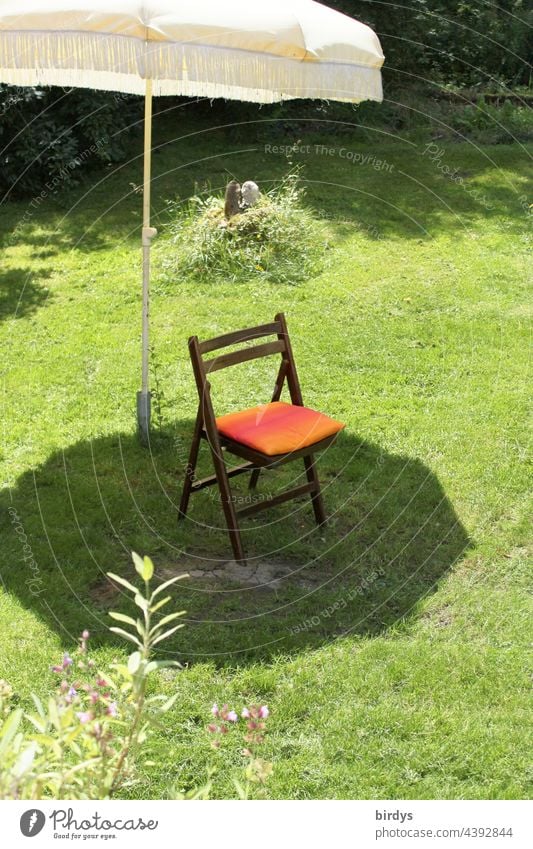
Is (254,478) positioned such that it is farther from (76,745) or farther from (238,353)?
(76,745)

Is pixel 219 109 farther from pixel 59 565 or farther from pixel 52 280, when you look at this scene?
pixel 59 565

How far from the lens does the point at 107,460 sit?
19.5 feet

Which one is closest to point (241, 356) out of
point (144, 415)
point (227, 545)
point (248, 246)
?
point (227, 545)

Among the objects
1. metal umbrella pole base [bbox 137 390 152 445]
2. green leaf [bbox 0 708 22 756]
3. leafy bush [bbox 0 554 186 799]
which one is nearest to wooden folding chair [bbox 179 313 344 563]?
metal umbrella pole base [bbox 137 390 152 445]

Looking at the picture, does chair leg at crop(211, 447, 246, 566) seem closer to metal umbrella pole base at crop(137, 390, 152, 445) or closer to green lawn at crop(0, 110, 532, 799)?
green lawn at crop(0, 110, 532, 799)

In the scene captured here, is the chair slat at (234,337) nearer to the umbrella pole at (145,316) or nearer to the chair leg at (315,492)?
the chair leg at (315,492)

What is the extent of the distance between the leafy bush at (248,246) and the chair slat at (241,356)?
342 centimetres

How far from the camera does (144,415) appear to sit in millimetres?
6043

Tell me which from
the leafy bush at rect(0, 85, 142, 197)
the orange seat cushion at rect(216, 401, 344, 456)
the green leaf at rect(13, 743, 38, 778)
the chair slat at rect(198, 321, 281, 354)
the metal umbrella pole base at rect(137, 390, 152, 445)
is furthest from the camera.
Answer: the leafy bush at rect(0, 85, 142, 197)

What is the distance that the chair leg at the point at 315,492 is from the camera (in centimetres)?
517

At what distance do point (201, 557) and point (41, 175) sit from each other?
7.32 metres

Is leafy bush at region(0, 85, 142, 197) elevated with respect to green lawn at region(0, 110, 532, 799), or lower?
elevated

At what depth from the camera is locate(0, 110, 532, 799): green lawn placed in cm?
383
